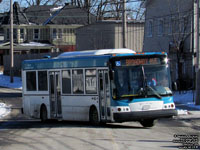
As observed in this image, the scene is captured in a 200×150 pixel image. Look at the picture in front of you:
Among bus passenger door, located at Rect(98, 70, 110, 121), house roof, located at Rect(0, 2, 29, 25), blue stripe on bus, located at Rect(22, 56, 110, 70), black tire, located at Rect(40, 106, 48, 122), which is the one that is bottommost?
black tire, located at Rect(40, 106, 48, 122)

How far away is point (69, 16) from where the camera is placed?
2753 inches

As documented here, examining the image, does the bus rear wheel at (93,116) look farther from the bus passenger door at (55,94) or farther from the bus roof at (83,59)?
the bus passenger door at (55,94)

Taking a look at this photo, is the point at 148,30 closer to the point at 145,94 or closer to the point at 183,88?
the point at 183,88

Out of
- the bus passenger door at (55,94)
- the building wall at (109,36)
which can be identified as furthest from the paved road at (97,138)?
the building wall at (109,36)

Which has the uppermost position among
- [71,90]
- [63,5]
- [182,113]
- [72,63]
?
[63,5]

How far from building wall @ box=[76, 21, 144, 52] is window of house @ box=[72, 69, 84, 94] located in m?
28.6

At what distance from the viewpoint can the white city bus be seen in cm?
1546

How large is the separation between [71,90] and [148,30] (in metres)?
24.8

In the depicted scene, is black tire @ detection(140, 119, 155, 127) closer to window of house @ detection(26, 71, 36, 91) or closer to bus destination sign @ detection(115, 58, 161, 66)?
bus destination sign @ detection(115, 58, 161, 66)

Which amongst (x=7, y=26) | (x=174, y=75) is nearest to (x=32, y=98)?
(x=174, y=75)

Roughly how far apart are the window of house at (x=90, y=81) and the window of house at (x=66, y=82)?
3.70ft

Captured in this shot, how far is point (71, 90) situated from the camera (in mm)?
17812

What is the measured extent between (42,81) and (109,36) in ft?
90.5

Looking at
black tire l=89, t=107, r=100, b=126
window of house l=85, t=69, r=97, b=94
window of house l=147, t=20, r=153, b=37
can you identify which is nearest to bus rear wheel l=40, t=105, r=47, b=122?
black tire l=89, t=107, r=100, b=126
